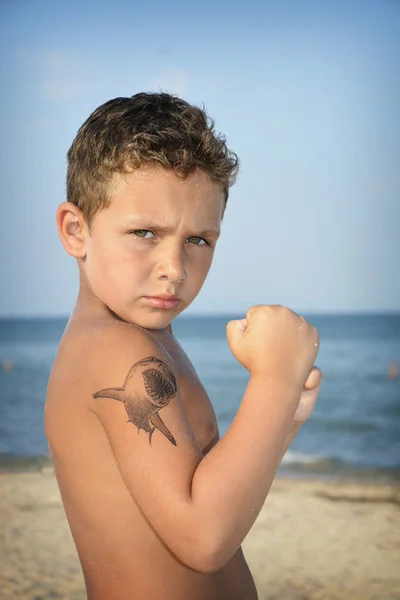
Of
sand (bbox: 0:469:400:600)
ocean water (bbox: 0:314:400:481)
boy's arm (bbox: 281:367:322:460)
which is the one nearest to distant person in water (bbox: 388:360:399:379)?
ocean water (bbox: 0:314:400:481)

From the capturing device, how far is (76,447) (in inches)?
47.5

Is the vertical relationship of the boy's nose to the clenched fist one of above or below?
above

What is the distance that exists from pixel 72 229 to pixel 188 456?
471 millimetres

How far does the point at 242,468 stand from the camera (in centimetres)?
106

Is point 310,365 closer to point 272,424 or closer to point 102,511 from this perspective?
point 272,424

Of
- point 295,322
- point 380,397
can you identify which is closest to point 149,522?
point 295,322

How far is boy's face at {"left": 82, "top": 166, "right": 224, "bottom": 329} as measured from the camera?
3.91 feet

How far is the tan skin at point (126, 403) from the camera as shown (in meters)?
1.11

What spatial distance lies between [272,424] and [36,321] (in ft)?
77.4

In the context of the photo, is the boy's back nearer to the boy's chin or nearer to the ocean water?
the boy's chin

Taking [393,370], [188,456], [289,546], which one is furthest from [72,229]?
[393,370]

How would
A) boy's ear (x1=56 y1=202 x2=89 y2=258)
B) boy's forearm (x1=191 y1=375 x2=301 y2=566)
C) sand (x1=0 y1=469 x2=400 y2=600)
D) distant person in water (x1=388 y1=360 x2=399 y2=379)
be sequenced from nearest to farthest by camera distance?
boy's forearm (x1=191 y1=375 x2=301 y2=566), boy's ear (x1=56 y1=202 x2=89 y2=258), sand (x1=0 y1=469 x2=400 y2=600), distant person in water (x1=388 y1=360 x2=399 y2=379)

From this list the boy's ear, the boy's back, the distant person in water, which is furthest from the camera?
the distant person in water

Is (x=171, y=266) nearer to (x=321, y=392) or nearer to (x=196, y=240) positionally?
(x=196, y=240)
